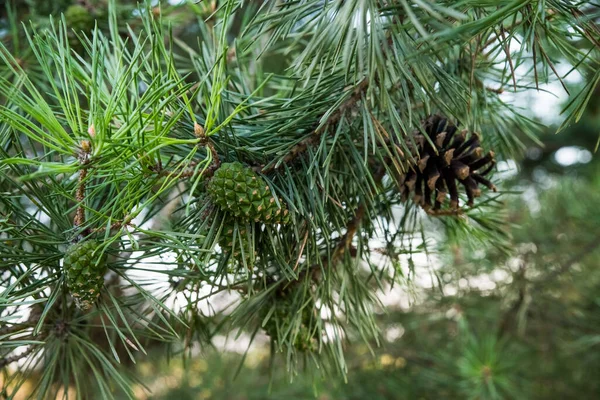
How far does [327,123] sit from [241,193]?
90 millimetres

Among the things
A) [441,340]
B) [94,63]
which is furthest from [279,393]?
[94,63]

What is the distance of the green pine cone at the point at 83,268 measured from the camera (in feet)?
1.07

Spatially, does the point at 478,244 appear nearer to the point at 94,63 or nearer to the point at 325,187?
the point at 325,187

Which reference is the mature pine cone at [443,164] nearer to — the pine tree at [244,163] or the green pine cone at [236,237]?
the pine tree at [244,163]

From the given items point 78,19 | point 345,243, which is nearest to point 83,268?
point 345,243

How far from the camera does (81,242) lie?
0.33 meters

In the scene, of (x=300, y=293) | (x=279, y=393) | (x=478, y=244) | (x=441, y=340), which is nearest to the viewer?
(x=300, y=293)

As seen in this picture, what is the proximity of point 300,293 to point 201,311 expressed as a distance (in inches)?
3.8

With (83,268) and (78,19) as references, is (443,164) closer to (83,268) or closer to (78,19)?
(83,268)

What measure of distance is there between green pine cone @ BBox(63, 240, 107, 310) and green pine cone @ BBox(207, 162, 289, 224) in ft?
0.26

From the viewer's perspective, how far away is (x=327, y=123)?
384 mm

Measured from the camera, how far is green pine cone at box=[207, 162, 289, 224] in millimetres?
332

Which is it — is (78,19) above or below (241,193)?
above

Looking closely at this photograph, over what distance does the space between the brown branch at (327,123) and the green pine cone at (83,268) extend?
0.12 metres
